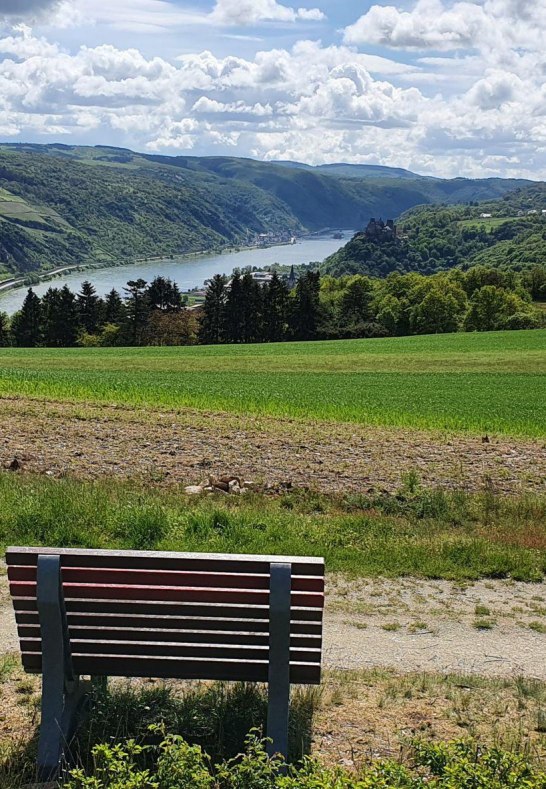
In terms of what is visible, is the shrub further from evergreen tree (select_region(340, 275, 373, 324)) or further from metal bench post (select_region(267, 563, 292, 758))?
evergreen tree (select_region(340, 275, 373, 324))

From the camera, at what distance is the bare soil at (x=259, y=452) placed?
1259 centimetres

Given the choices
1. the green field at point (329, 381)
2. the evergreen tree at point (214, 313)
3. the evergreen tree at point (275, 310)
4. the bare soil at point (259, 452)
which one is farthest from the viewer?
the evergreen tree at point (275, 310)

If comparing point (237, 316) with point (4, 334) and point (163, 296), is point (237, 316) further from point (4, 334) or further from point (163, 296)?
point (4, 334)

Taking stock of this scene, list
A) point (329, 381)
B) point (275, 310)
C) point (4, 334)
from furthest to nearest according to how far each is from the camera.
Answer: point (4, 334) < point (275, 310) < point (329, 381)

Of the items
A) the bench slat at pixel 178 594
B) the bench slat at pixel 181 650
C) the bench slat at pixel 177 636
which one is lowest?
the bench slat at pixel 181 650

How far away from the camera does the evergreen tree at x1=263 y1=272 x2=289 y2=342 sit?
286 feet

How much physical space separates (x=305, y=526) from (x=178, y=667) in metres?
4.92

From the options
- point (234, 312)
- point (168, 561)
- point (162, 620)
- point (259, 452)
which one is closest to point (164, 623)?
point (162, 620)

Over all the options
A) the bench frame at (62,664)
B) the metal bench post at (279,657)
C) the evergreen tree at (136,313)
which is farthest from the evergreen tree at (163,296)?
the metal bench post at (279,657)

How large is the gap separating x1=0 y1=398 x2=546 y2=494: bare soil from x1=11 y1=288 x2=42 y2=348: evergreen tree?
70.9 m

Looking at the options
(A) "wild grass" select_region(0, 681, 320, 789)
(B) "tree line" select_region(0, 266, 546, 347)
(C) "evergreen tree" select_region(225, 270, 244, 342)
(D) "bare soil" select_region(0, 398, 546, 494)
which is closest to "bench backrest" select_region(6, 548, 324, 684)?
(A) "wild grass" select_region(0, 681, 320, 789)

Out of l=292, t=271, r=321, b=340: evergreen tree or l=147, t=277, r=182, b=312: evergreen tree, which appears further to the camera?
l=147, t=277, r=182, b=312: evergreen tree

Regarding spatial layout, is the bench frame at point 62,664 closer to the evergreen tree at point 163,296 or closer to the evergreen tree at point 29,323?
the evergreen tree at point 163,296

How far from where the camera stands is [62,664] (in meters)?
4.41
